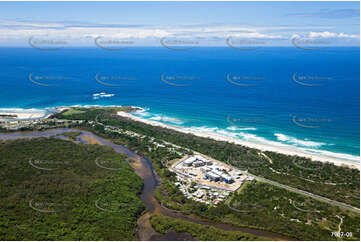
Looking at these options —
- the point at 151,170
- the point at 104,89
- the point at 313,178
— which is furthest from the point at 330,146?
the point at 104,89

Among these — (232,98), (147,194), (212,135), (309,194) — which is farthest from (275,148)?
(232,98)

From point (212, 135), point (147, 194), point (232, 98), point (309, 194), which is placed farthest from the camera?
point (232, 98)

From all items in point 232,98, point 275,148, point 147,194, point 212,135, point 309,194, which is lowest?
point 147,194

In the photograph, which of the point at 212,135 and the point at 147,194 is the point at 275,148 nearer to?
the point at 212,135

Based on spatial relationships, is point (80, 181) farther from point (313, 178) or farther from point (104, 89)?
point (104, 89)

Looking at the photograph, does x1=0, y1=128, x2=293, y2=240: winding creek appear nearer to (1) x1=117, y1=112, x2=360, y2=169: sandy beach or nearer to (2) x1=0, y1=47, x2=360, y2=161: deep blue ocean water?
(1) x1=117, y1=112, x2=360, y2=169: sandy beach

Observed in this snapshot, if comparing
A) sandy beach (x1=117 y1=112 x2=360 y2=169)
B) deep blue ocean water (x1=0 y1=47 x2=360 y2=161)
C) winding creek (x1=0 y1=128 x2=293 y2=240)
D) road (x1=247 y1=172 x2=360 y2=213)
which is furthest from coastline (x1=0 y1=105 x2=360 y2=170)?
winding creek (x1=0 y1=128 x2=293 y2=240)

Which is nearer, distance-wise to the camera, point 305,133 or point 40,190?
point 40,190

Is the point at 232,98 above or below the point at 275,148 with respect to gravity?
above

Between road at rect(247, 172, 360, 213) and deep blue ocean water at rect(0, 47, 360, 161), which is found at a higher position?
deep blue ocean water at rect(0, 47, 360, 161)
